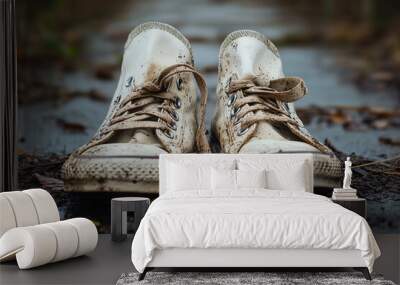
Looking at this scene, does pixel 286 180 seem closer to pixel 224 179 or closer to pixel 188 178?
pixel 224 179

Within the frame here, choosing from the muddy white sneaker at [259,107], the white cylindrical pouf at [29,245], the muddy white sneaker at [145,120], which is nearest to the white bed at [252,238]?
the white cylindrical pouf at [29,245]

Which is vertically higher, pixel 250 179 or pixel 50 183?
pixel 250 179

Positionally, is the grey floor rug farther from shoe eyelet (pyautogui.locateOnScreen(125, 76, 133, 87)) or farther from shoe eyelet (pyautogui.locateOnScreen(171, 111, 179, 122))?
shoe eyelet (pyautogui.locateOnScreen(125, 76, 133, 87))

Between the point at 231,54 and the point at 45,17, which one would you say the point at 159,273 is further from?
the point at 45,17

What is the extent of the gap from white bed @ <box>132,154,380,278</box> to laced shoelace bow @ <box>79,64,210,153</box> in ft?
5.53

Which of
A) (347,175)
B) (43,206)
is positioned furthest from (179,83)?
(43,206)

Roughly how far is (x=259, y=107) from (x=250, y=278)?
2062 mm

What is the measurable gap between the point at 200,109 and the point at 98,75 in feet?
3.08

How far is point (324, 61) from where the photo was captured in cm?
596

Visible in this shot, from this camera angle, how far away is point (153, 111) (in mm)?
5711

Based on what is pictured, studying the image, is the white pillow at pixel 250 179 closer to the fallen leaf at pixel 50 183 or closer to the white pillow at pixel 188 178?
the white pillow at pixel 188 178

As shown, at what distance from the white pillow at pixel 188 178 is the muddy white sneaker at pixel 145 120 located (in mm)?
388

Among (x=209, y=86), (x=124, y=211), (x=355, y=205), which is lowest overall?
(x=124, y=211)

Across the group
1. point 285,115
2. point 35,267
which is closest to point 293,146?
point 285,115
